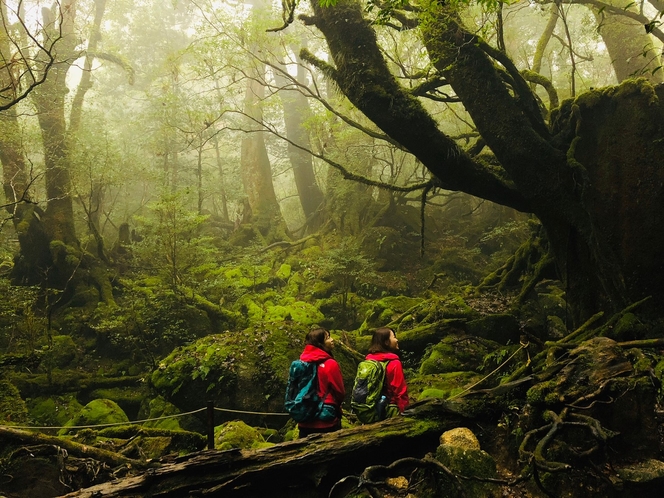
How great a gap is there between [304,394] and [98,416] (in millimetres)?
4568

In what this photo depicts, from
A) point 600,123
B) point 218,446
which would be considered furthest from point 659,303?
point 218,446

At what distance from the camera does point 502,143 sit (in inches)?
241

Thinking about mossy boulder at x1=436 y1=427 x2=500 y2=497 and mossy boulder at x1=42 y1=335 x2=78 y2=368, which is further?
mossy boulder at x1=42 y1=335 x2=78 y2=368

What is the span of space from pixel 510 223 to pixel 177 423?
1166cm

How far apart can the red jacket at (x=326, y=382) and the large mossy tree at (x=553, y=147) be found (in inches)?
146

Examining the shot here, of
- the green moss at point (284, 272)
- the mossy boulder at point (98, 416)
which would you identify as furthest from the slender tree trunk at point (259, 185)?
the mossy boulder at point (98, 416)

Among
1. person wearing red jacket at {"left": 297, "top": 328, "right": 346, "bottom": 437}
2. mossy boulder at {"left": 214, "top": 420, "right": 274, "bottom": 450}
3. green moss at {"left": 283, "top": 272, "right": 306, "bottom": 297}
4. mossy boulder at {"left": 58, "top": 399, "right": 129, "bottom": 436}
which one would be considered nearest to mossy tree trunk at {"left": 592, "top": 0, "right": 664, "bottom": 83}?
green moss at {"left": 283, "top": 272, "right": 306, "bottom": 297}

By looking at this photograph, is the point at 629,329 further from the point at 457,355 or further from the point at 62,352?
the point at 62,352

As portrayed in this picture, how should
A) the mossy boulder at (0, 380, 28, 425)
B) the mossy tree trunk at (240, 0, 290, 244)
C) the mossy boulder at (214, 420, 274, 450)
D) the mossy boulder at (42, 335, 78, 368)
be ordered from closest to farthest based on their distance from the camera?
the mossy boulder at (214, 420, 274, 450) → the mossy boulder at (0, 380, 28, 425) → the mossy boulder at (42, 335, 78, 368) → the mossy tree trunk at (240, 0, 290, 244)

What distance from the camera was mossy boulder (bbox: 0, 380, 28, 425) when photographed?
6.08 metres

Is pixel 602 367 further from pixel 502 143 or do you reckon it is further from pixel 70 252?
pixel 70 252

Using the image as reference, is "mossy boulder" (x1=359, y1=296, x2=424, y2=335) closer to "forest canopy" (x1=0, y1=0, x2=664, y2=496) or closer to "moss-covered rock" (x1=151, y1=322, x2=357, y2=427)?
"forest canopy" (x1=0, y1=0, x2=664, y2=496)

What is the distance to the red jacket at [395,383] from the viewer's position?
390cm

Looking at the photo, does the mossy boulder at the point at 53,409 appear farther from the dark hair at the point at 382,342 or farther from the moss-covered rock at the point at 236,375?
the dark hair at the point at 382,342
